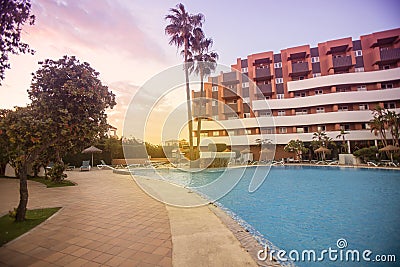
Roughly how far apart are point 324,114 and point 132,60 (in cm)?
2562

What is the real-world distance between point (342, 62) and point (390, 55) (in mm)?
5108

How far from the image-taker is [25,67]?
541 cm

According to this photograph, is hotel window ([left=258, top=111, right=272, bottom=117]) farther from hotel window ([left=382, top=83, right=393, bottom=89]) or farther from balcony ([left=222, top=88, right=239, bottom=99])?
hotel window ([left=382, top=83, right=393, bottom=89])

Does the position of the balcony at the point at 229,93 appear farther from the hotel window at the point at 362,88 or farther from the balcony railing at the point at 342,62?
the hotel window at the point at 362,88

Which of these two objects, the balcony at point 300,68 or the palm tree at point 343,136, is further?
the balcony at point 300,68

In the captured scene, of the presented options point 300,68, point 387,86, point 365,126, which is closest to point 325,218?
point 365,126

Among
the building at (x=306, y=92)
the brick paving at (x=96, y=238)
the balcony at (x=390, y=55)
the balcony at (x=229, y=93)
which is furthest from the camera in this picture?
the balcony at (x=229, y=93)

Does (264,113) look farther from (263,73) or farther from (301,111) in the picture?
(263,73)

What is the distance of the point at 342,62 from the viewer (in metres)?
28.0

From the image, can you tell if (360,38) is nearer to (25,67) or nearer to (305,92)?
(305,92)

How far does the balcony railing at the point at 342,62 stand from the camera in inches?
1094

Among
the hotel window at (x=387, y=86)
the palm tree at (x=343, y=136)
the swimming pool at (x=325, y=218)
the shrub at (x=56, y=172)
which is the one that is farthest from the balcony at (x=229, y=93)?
the shrub at (x=56, y=172)

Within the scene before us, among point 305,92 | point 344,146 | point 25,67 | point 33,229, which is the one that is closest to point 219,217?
point 33,229

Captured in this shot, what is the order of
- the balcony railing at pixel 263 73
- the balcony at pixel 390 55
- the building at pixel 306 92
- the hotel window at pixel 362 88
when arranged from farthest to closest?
the balcony railing at pixel 263 73 < the hotel window at pixel 362 88 < the building at pixel 306 92 < the balcony at pixel 390 55
